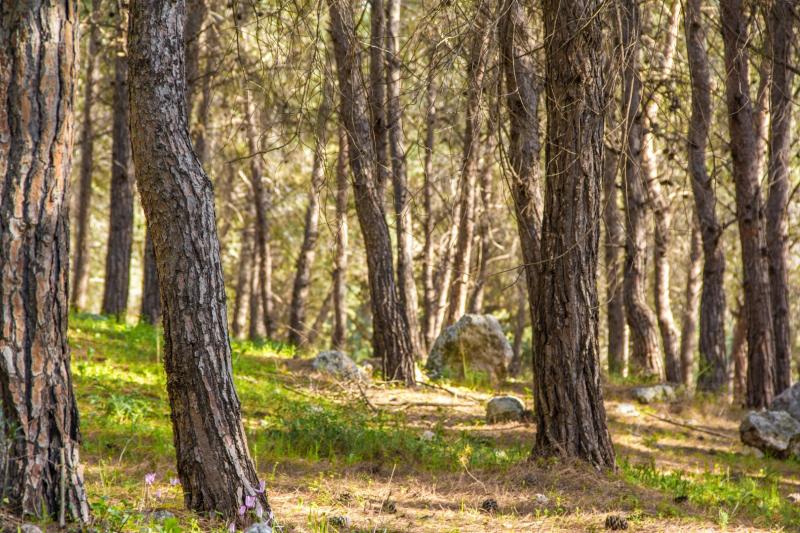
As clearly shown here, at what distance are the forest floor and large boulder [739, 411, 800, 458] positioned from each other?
0.23 meters

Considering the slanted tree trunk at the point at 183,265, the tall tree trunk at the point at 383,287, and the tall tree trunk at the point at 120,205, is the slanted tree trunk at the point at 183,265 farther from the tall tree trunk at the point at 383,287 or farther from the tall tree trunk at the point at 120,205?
the tall tree trunk at the point at 120,205

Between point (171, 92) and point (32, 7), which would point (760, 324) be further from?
point (32, 7)

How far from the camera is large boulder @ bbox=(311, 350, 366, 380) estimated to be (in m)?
10.8

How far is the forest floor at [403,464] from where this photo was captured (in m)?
5.17

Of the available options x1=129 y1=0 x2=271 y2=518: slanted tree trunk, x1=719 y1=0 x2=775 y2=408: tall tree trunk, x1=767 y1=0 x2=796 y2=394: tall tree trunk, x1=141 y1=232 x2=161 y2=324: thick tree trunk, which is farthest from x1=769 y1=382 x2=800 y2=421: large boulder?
x1=141 y1=232 x2=161 y2=324: thick tree trunk

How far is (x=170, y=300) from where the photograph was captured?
4.39m

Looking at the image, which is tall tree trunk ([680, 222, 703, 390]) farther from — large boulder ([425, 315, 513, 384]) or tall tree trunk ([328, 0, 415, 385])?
tall tree trunk ([328, 0, 415, 385])

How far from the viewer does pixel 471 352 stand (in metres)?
12.4

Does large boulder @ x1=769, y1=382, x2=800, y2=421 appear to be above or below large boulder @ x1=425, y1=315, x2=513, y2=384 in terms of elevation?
below

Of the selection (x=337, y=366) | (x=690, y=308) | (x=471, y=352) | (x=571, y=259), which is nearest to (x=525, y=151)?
(x=571, y=259)

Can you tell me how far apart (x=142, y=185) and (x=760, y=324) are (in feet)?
32.5

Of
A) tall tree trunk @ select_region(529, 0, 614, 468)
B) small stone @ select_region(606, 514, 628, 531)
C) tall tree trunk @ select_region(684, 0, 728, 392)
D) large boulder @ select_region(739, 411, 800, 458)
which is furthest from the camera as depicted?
tall tree trunk @ select_region(684, 0, 728, 392)

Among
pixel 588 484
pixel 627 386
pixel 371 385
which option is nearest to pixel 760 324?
pixel 627 386

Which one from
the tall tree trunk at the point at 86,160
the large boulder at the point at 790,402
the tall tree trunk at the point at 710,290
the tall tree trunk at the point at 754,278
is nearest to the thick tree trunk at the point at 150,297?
the tall tree trunk at the point at 86,160
